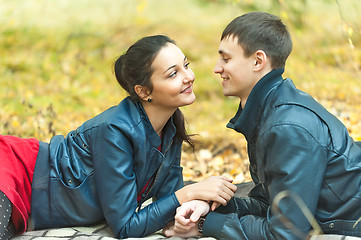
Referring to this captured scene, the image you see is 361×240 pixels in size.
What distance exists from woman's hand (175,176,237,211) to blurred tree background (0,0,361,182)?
43.2 inches

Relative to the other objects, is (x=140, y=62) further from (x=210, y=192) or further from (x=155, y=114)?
(x=210, y=192)

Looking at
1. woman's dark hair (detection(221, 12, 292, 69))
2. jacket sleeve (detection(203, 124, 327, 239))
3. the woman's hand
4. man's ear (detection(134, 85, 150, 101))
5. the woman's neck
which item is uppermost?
woman's dark hair (detection(221, 12, 292, 69))

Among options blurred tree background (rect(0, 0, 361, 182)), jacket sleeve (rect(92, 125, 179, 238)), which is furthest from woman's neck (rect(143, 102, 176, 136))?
blurred tree background (rect(0, 0, 361, 182))

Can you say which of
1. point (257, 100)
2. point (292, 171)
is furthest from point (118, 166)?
point (292, 171)

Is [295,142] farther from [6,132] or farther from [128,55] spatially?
[6,132]

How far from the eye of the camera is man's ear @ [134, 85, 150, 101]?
2.70 metres

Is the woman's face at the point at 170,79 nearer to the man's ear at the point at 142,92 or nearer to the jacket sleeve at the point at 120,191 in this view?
the man's ear at the point at 142,92

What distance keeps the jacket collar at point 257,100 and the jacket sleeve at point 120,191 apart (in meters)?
0.56

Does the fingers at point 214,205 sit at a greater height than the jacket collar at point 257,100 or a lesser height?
lesser

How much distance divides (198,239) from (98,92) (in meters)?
3.97

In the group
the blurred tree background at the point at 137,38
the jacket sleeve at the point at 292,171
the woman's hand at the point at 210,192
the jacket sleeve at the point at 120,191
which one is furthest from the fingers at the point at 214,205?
the blurred tree background at the point at 137,38

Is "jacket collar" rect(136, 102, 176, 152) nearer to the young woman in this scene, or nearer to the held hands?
the young woman

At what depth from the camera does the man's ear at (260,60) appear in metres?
2.53

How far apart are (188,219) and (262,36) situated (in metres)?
1.00
